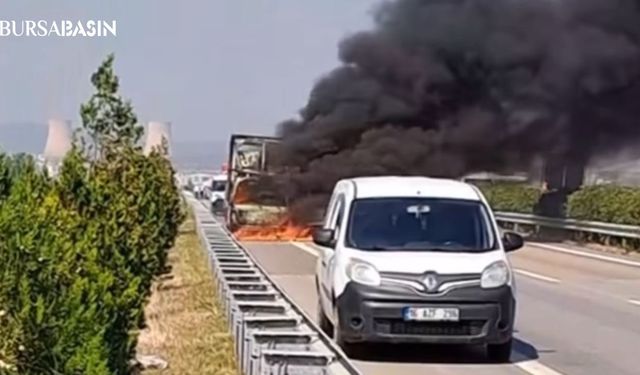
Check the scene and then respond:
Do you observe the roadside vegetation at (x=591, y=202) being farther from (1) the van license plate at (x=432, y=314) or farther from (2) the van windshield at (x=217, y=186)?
(1) the van license plate at (x=432, y=314)

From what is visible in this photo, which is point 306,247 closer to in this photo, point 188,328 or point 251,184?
point 251,184

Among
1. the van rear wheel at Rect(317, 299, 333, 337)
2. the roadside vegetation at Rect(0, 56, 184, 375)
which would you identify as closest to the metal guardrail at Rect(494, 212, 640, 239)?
the van rear wheel at Rect(317, 299, 333, 337)

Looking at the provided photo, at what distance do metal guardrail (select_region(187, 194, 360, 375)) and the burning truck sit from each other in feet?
69.3

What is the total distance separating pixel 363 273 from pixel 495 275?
1238 millimetres

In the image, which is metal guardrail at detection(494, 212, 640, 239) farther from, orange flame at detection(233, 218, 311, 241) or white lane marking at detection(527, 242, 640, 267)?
orange flame at detection(233, 218, 311, 241)

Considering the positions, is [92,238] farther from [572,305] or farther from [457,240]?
[572,305]

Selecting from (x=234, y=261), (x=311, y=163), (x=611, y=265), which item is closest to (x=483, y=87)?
(x=311, y=163)

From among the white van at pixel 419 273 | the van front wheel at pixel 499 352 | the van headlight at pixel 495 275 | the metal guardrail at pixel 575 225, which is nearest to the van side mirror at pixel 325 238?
the white van at pixel 419 273

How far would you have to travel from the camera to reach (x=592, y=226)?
107 ft

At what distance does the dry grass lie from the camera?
11.4 meters

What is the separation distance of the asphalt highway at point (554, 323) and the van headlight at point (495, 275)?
2.54 feet

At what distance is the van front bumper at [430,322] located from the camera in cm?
1207

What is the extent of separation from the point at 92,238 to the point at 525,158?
101ft

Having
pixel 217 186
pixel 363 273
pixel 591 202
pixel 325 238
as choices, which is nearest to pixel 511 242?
pixel 363 273
